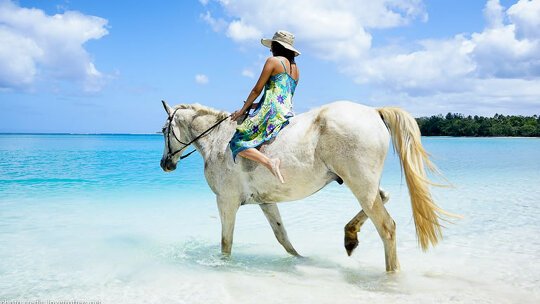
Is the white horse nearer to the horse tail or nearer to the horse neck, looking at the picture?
the horse tail

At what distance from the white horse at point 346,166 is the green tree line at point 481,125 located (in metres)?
83.5

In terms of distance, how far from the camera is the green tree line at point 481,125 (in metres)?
85.6

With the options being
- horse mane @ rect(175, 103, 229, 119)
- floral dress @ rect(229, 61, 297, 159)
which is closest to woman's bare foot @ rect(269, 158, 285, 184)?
floral dress @ rect(229, 61, 297, 159)

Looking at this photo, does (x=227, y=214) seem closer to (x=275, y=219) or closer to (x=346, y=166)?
(x=275, y=219)

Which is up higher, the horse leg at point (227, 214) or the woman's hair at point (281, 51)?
the woman's hair at point (281, 51)

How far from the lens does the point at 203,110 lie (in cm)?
562

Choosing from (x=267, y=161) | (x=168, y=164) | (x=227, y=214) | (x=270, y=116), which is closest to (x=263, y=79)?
(x=270, y=116)

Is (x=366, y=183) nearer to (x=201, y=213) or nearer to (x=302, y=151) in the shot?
(x=302, y=151)

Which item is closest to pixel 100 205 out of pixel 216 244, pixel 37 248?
pixel 37 248

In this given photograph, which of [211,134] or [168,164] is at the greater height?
[211,134]

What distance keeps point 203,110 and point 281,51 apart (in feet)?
4.73

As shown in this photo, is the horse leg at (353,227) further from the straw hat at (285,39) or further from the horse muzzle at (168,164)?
the horse muzzle at (168,164)

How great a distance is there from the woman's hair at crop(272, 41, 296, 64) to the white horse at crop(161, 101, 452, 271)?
66 centimetres

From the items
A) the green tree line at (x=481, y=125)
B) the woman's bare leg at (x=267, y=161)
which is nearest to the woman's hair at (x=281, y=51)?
the woman's bare leg at (x=267, y=161)
